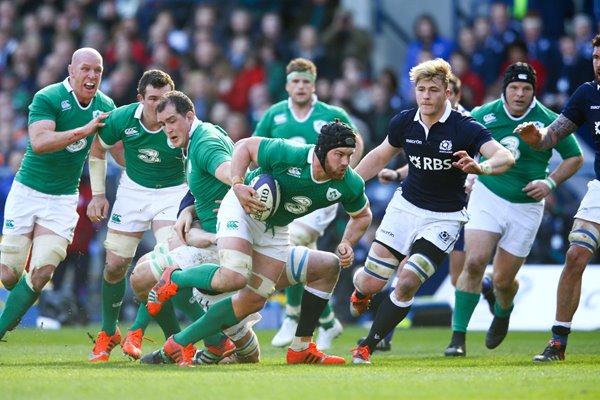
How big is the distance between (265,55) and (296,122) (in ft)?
22.3

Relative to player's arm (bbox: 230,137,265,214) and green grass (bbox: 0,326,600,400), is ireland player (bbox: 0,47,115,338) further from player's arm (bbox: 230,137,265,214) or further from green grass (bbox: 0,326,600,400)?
player's arm (bbox: 230,137,265,214)

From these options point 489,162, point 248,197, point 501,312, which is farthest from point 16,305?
point 501,312

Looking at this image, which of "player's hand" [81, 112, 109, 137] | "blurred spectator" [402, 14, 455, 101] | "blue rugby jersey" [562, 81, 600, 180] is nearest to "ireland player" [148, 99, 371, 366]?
"player's hand" [81, 112, 109, 137]

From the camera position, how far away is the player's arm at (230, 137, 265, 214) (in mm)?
9672

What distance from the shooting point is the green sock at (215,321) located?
10.0 metres

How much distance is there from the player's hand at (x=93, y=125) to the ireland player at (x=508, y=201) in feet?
12.5

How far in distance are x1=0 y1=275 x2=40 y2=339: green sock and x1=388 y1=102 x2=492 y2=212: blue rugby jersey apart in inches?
142

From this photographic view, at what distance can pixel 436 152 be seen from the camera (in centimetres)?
1080

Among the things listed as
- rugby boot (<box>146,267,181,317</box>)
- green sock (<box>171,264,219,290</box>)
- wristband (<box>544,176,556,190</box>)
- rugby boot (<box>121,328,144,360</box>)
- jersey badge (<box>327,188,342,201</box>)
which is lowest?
rugby boot (<box>121,328,144,360</box>)

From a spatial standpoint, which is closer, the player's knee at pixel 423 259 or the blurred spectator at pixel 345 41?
the player's knee at pixel 423 259

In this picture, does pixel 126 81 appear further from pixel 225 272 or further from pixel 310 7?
pixel 225 272

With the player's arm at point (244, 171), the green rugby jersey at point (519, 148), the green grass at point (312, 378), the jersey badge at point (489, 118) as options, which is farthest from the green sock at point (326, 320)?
the player's arm at point (244, 171)

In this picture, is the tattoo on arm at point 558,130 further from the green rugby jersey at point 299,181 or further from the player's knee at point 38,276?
the player's knee at point 38,276

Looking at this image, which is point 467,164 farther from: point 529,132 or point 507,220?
point 507,220
